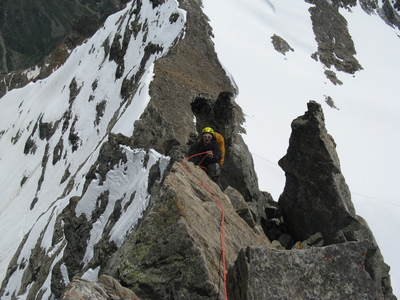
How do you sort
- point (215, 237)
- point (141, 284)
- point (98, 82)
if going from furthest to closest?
point (98, 82) < point (215, 237) < point (141, 284)

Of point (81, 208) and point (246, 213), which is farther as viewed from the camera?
point (81, 208)

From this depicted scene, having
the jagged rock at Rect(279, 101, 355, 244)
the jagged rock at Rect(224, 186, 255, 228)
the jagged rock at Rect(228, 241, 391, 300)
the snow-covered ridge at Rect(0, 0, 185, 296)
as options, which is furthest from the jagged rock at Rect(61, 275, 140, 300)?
the snow-covered ridge at Rect(0, 0, 185, 296)

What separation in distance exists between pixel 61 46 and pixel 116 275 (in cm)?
8734

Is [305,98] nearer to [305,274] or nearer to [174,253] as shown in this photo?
[174,253]

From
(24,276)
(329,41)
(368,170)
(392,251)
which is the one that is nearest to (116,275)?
(392,251)

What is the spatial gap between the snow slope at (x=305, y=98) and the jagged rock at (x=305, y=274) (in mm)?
13477

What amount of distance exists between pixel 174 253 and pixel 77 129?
121 feet

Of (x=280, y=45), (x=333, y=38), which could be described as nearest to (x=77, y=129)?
(x=280, y=45)

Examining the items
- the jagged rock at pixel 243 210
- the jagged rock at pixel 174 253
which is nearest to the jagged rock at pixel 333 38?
the jagged rock at pixel 243 210

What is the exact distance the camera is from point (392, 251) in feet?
66.6

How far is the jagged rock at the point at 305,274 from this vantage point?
679cm

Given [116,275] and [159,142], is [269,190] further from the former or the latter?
[116,275]

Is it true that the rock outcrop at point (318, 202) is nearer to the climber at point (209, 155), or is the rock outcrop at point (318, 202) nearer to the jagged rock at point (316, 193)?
the jagged rock at point (316, 193)

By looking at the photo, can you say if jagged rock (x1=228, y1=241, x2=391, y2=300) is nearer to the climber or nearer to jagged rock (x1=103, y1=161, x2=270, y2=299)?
jagged rock (x1=103, y1=161, x2=270, y2=299)
